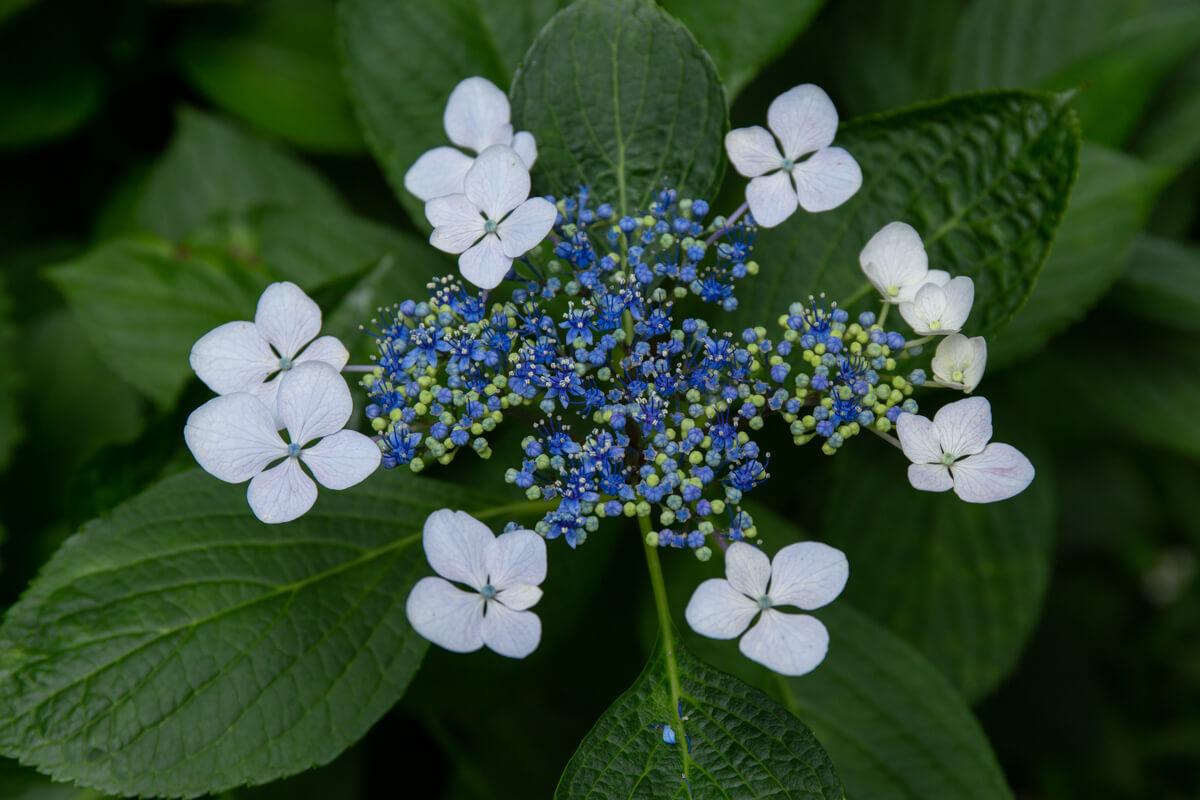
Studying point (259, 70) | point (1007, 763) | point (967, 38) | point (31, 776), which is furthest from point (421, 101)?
point (1007, 763)

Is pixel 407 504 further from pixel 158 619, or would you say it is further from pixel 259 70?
pixel 259 70

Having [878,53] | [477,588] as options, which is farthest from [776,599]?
[878,53]

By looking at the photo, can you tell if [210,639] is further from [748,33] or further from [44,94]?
[44,94]

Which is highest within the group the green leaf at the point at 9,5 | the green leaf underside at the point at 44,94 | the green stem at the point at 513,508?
Answer: the green leaf at the point at 9,5

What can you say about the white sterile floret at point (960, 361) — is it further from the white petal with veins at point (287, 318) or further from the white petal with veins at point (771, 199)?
the white petal with veins at point (287, 318)

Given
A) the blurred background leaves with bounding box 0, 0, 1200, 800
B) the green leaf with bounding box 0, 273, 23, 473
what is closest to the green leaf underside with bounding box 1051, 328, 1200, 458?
the blurred background leaves with bounding box 0, 0, 1200, 800

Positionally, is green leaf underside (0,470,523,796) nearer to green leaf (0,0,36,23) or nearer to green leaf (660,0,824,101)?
green leaf (660,0,824,101)

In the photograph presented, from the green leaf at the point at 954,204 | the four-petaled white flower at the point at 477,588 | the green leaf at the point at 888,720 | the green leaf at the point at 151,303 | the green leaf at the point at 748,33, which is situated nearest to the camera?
the four-petaled white flower at the point at 477,588

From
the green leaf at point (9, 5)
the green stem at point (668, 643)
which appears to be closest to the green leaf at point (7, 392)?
the green leaf at point (9, 5)
